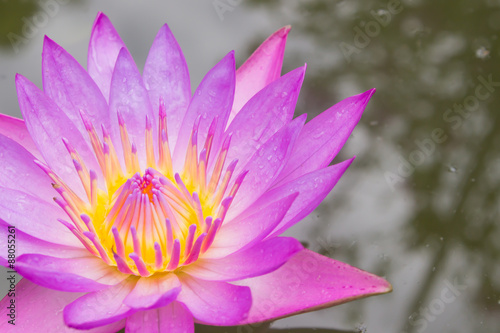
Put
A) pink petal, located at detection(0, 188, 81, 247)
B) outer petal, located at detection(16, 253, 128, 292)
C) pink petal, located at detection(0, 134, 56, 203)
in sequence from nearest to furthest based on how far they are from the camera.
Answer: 1. outer petal, located at detection(16, 253, 128, 292)
2. pink petal, located at detection(0, 188, 81, 247)
3. pink petal, located at detection(0, 134, 56, 203)

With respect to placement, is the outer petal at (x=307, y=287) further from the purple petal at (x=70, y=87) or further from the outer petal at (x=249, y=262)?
the purple petal at (x=70, y=87)

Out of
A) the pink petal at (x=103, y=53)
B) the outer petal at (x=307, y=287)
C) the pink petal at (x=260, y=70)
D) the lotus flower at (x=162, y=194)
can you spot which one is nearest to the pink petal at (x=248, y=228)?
the lotus flower at (x=162, y=194)

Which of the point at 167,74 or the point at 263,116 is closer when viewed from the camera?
the point at 263,116

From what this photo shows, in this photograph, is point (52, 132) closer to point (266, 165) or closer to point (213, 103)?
point (213, 103)

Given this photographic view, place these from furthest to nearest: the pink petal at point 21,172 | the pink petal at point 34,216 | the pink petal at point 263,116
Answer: the pink petal at point 263,116 → the pink petal at point 21,172 → the pink petal at point 34,216

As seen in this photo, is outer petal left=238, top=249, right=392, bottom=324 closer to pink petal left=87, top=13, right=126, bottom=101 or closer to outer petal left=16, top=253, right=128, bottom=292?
outer petal left=16, top=253, right=128, bottom=292

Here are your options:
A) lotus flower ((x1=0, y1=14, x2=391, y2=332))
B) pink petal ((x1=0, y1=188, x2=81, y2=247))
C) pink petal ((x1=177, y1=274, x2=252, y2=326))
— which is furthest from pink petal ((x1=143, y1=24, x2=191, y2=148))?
pink petal ((x1=177, y1=274, x2=252, y2=326))

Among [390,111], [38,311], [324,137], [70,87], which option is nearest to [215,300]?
[38,311]
